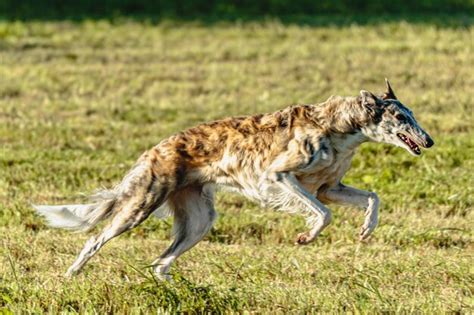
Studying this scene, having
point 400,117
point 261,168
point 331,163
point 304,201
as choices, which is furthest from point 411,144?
point 261,168

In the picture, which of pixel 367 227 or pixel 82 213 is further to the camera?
pixel 82 213

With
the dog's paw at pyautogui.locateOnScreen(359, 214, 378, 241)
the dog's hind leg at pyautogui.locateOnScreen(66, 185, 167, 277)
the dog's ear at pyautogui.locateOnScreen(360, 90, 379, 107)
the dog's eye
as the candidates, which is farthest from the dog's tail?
→ the dog's eye

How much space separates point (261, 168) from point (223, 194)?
2672mm

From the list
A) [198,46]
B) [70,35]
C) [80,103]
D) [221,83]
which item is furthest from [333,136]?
[70,35]

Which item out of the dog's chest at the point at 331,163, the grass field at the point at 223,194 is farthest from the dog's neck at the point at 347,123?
the grass field at the point at 223,194

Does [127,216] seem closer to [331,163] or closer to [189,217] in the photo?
[189,217]

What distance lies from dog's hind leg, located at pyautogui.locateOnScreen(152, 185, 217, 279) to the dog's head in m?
1.21

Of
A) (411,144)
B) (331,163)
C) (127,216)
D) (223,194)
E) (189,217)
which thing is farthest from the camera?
(223,194)

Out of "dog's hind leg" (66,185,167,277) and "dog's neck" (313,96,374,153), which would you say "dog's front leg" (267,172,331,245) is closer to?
"dog's neck" (313,96,374,153)

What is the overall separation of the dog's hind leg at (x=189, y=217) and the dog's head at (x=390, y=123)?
1.21 metres

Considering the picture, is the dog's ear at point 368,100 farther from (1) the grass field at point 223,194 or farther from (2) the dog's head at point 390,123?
(1) the grass field at point 223,194

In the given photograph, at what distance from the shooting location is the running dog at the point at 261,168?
775 centimetres

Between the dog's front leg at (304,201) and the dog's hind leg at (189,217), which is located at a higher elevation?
the dog's front leg at (304,201)

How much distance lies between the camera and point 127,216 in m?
7.93
